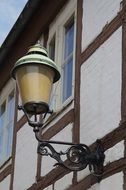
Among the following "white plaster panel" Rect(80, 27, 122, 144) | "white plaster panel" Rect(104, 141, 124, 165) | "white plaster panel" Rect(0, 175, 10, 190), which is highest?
"white plaster panel" Rect(0, 175, 10, 190)

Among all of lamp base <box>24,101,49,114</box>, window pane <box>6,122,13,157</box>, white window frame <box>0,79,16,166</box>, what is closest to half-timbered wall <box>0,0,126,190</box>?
lamp base <box>24,101,49,114</box>

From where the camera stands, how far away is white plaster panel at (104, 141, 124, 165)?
7086 millimetres

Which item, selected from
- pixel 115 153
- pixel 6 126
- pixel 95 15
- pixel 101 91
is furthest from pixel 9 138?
pixel 115 153

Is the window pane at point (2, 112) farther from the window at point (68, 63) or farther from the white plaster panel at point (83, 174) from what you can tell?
the white plaster panel at point (83, 174)

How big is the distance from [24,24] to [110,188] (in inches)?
202

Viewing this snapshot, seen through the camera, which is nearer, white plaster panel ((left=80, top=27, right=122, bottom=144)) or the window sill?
white plaster panel ((left=80, top=27, right=122, bottom=144))

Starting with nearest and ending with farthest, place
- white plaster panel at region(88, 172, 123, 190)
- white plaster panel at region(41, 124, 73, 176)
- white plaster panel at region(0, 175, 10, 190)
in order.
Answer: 1. white plaster panel at region(88, 172, 123, 190)
2. white plaster panel at region(41, 124, 73, 176)
3. white plaster panel at region(0, 175, 10, 190)

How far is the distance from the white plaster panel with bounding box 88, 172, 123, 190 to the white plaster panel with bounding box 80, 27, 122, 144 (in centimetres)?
56

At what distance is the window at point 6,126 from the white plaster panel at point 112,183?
488 centimetres

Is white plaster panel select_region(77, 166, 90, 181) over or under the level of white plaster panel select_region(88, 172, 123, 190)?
over

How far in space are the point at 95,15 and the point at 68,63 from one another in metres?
1.13

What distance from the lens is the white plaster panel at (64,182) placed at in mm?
8430

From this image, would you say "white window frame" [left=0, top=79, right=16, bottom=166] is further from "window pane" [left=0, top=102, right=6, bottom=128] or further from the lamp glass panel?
the lamp glass panel

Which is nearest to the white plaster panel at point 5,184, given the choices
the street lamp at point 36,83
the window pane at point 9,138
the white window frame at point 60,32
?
the window pane at point 9,138
